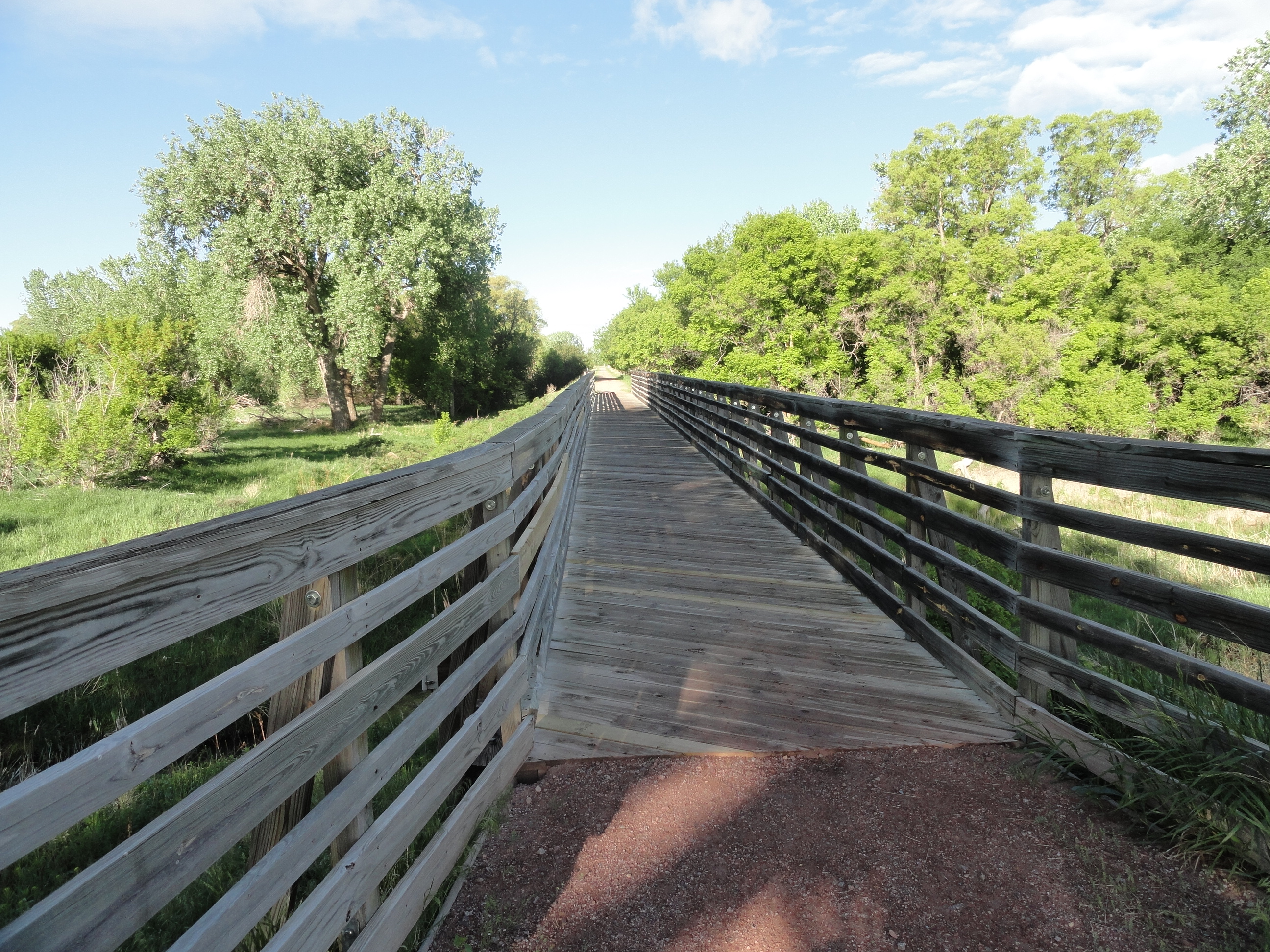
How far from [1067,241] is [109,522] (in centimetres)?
3517

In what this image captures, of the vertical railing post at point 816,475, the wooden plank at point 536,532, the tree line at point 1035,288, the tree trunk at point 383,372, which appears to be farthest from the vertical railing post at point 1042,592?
the tree trunk at point 383,372

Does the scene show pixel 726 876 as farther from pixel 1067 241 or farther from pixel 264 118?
pixel 1067 241

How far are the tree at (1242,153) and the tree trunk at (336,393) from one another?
111ft

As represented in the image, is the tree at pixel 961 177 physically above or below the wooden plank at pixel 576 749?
above

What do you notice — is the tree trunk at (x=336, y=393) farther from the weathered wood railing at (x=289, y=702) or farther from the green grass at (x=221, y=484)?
the weathered wood railing at (x=289, y=702)

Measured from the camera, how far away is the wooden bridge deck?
9.75 ft

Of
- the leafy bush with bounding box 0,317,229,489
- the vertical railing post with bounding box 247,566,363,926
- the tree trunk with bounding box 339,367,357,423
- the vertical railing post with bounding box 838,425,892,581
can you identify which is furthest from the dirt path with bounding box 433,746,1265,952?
the tree trunk with bounding box 339,367,357,423

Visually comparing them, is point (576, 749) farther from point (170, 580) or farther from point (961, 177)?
point (961, 177)

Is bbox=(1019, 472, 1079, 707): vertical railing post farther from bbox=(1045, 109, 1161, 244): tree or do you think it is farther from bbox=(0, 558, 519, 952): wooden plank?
bbox=(1045, 109, 1161, 244): tree

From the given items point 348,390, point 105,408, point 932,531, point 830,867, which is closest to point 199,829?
point 830,867

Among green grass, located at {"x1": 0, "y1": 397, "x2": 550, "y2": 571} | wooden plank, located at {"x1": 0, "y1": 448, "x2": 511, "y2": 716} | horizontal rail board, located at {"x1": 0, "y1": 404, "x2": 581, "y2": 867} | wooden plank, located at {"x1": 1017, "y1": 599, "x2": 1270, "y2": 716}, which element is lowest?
green grass, located at {"x1": 0, "y1": 397, "x2": 550, "y2": 571}

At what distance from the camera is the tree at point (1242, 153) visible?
22.1 m

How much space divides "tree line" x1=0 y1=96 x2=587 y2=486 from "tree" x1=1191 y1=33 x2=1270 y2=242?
2645 cm

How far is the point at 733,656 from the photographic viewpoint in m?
3.72
